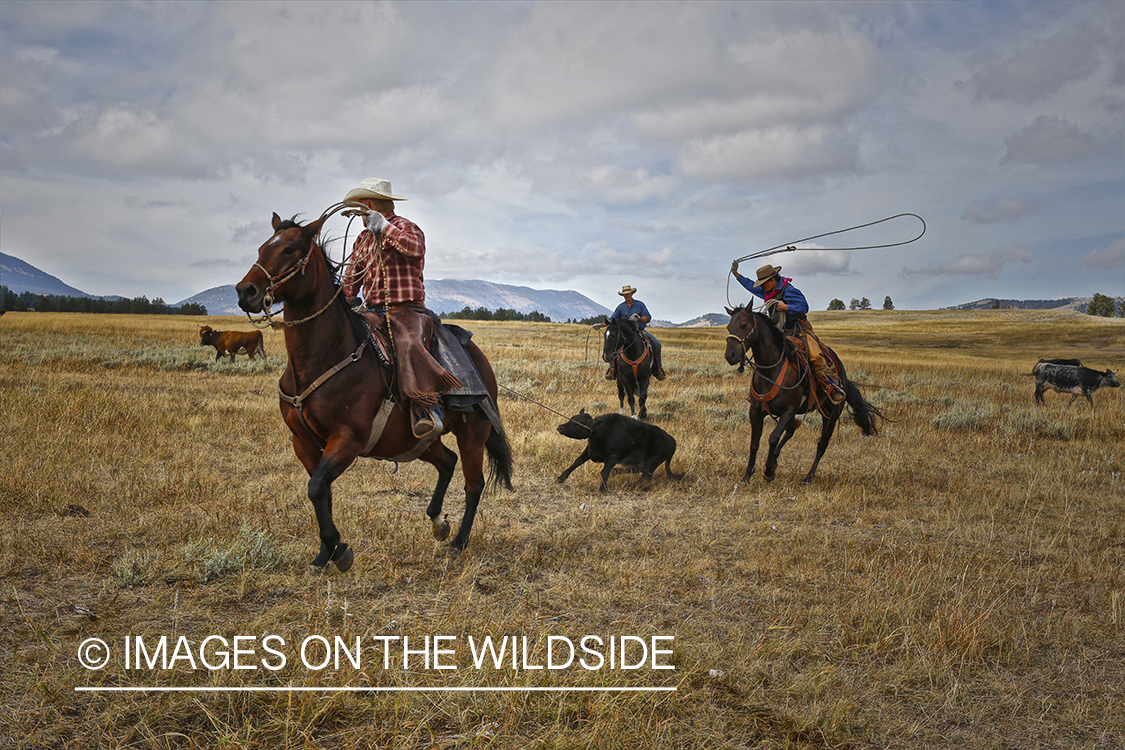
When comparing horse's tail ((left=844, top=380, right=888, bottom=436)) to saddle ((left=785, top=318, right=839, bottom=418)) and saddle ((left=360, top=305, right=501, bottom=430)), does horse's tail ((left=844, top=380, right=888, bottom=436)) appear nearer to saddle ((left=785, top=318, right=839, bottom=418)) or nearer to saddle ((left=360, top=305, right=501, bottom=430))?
saddle ((left=785, top=318, right=839, bottom=418))

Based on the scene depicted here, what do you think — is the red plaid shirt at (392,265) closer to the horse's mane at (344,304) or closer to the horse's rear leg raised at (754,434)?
the horse's mane at (344,304)

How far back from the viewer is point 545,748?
2.89 m

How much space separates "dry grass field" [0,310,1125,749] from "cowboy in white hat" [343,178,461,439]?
1544 mm

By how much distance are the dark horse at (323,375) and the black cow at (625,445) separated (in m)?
3.97

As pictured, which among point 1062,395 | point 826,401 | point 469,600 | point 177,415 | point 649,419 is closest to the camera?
point 469,600

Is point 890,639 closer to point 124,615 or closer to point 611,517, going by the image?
point 611,517

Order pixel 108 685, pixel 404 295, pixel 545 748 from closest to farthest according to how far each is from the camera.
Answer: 1. pixel 545 748
2. pixel 108 685
3. pixel 404 295

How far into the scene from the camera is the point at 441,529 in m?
5.95

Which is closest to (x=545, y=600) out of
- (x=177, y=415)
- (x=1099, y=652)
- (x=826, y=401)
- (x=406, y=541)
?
(x=406, y=541)

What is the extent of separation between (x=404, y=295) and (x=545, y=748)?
3993 mm

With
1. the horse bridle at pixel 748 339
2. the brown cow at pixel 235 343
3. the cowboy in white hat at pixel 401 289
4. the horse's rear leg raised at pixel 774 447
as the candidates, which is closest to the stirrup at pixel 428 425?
the cowboy in white hat at pixel 401 289

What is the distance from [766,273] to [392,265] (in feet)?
21.2

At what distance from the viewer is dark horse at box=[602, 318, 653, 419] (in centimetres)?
1317

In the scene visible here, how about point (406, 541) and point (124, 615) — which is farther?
point (406, 541)
